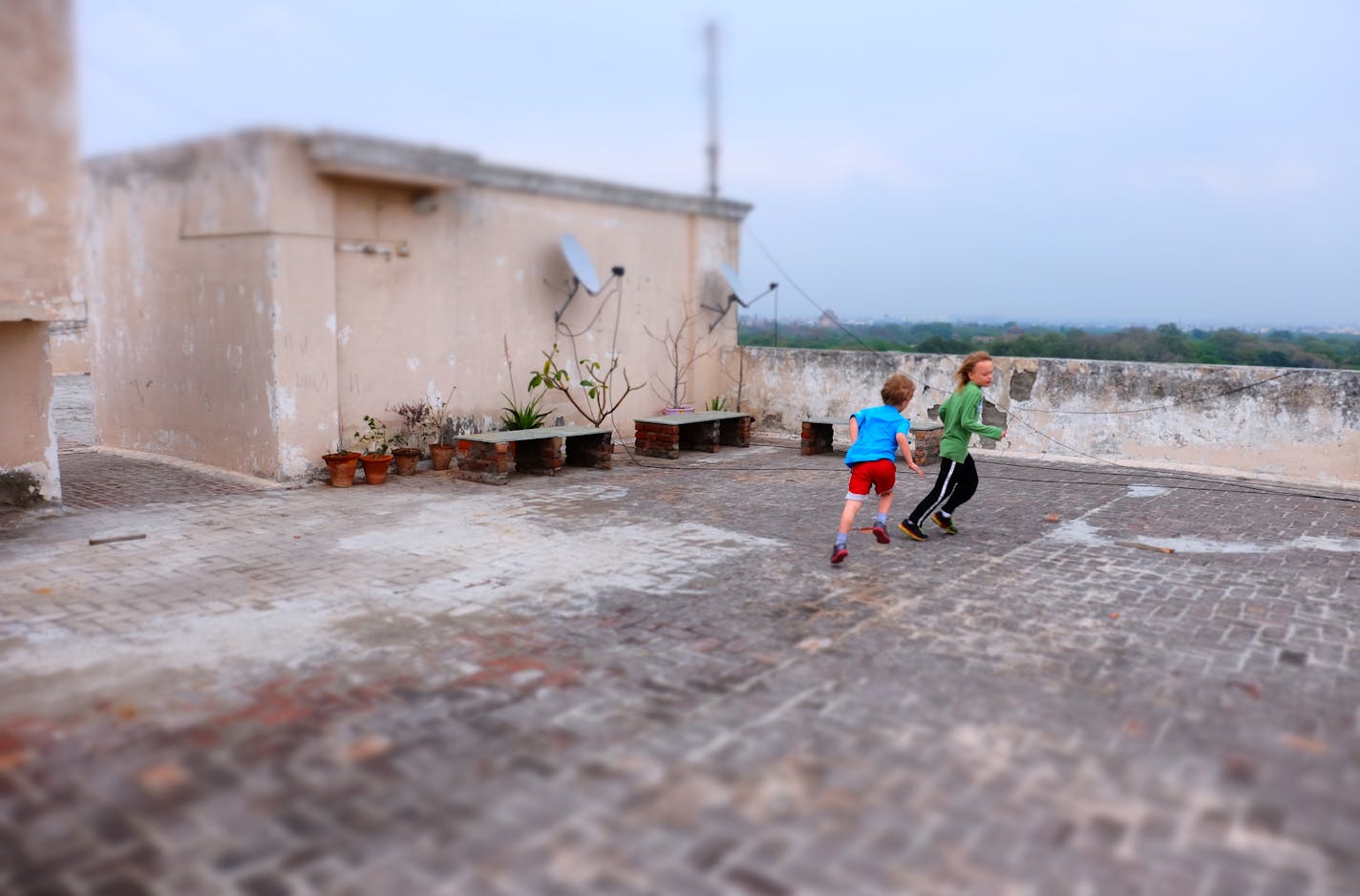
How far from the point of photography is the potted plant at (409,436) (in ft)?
33.9

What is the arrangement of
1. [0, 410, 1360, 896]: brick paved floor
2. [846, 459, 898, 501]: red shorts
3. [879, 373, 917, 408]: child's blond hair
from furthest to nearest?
[879, 373, 917, 408]: child's blond hair < [846, 459, 898, 501]: red shorts < [0, 410, 1360, 896]: brick paved floor

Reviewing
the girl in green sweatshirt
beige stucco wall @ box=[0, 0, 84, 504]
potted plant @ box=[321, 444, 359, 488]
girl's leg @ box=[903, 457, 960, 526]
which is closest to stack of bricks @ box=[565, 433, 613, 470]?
potted plant @ box=[321, 444, 359, 488]

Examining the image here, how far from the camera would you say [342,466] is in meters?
9.59

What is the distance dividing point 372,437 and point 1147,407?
29.7 feet

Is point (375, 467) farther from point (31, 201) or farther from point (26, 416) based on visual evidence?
point (31, 201)

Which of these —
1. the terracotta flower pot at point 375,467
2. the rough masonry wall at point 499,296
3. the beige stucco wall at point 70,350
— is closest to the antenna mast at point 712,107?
the rough masonry wall at point 499,296

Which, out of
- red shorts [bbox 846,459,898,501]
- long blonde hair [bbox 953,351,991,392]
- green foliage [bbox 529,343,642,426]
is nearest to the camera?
red shorts [bbox 846,459,898,501]

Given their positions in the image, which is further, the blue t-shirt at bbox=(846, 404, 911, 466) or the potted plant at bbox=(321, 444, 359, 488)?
the potted plant at bbox=(321, 444, 359, 488)

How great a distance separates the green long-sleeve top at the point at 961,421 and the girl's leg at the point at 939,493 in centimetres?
8

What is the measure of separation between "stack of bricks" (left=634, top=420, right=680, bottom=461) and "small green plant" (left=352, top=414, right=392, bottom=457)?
3377 millimetres

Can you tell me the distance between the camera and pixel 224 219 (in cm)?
966

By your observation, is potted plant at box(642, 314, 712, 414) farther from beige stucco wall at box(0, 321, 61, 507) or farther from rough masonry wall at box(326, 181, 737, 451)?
beige stucco wall at box(0, 321, 61, 507)

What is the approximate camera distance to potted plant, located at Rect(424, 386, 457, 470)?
422 inches

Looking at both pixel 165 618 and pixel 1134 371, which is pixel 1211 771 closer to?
pixel 165 618
